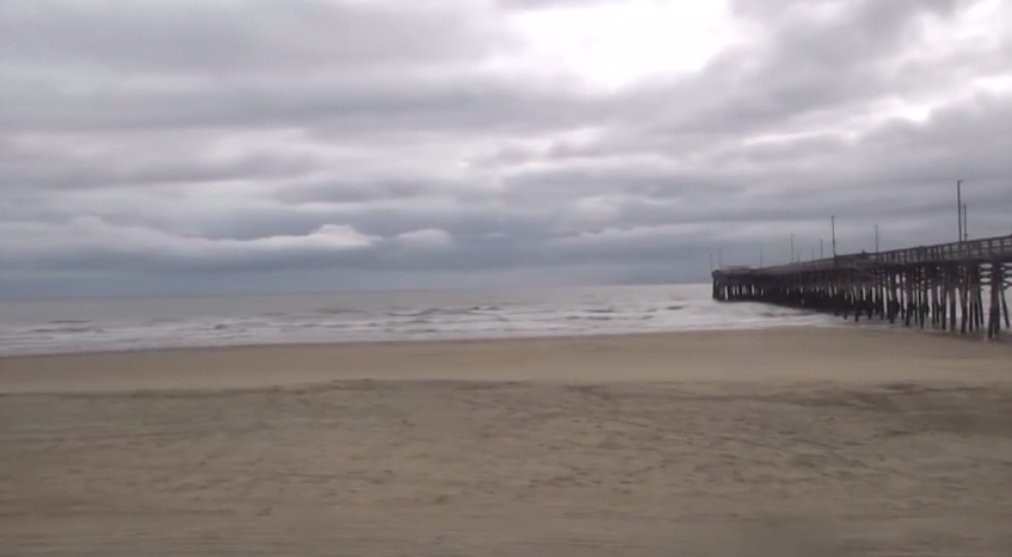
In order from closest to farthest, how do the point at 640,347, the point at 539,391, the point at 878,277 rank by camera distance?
the point at 539,391
the point at 640,347
the point at 878,277

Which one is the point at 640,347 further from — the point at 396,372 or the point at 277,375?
the point at 277,375

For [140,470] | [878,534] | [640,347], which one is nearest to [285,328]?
[640,347]

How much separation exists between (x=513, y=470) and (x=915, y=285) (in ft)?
111

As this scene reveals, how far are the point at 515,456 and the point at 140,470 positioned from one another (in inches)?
141

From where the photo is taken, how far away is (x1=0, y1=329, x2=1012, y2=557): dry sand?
6652 mm

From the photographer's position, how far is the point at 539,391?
497 inches

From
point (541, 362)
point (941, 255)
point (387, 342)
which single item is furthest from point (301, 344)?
point (941, 255)

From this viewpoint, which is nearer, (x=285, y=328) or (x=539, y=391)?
(x=539, y=391)

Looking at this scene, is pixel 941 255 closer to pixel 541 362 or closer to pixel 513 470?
pixel 541 362

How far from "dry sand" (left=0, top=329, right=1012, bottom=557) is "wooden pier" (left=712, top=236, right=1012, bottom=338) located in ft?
62.9

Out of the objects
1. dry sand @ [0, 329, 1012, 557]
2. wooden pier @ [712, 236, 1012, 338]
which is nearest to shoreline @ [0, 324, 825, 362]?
wooden pier @ [712, 236, 1012, 338]

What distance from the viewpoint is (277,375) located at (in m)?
20.5

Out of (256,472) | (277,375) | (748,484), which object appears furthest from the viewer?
(277,375)

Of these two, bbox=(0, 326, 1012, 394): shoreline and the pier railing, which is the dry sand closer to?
bbox=(0, 326, 1012, 394): shoreline
